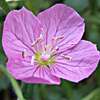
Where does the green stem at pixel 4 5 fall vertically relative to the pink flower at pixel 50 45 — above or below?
above

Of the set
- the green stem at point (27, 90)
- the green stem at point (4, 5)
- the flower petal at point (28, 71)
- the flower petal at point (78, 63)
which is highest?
the green stem at point (4, 5)

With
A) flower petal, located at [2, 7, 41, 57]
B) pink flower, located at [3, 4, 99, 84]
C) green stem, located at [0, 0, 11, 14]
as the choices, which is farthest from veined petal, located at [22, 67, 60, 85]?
green stem, located at [0, 0, 11, 14]

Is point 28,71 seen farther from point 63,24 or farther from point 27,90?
point 63,24

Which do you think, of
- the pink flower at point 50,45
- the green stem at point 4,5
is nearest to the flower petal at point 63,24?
the pink flower at point 50,45

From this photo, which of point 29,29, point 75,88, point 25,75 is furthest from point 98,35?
point 25,75

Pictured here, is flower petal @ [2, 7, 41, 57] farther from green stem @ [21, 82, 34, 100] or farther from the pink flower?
green stem @ [21, 82, 34, 100]

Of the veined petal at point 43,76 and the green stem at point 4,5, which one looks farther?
the green stem at point 4,5

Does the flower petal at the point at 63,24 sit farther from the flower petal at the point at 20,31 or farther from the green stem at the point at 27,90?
the green stem at the point at 27,90
